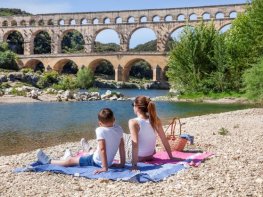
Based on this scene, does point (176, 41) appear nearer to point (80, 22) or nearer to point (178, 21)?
point (178, 21)

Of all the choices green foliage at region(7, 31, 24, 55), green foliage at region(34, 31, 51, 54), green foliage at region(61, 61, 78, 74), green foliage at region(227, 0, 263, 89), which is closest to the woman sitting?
green foliage at region(227, 0, 263, 89)

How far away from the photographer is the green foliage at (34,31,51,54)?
81.3 metres

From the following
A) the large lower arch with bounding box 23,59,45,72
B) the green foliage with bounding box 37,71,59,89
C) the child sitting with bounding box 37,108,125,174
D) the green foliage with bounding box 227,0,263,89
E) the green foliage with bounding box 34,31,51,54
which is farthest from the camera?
the green foliage with bounding box 34,31,51,54

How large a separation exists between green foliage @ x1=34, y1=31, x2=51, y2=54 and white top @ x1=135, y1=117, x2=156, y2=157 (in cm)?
7537

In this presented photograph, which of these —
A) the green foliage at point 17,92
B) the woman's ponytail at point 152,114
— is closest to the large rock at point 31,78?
the green foliage at point 17,92

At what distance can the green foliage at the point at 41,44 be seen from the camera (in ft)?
267

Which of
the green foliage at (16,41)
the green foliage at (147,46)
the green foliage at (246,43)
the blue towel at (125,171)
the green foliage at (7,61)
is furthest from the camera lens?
the green foliage at (147,46)

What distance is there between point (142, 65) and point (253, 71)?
189 ft

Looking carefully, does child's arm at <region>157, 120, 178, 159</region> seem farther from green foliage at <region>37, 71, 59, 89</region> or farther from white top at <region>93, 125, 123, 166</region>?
green foliage at <region>37, 71, 59, 89</region>

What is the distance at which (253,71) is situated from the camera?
2439cm

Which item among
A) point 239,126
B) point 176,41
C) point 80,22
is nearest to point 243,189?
point 239,126

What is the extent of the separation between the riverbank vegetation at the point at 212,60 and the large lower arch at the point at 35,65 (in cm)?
4202

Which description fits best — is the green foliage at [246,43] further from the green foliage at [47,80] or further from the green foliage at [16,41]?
the green foliage at [16,41]

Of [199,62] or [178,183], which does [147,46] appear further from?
[178,183]
